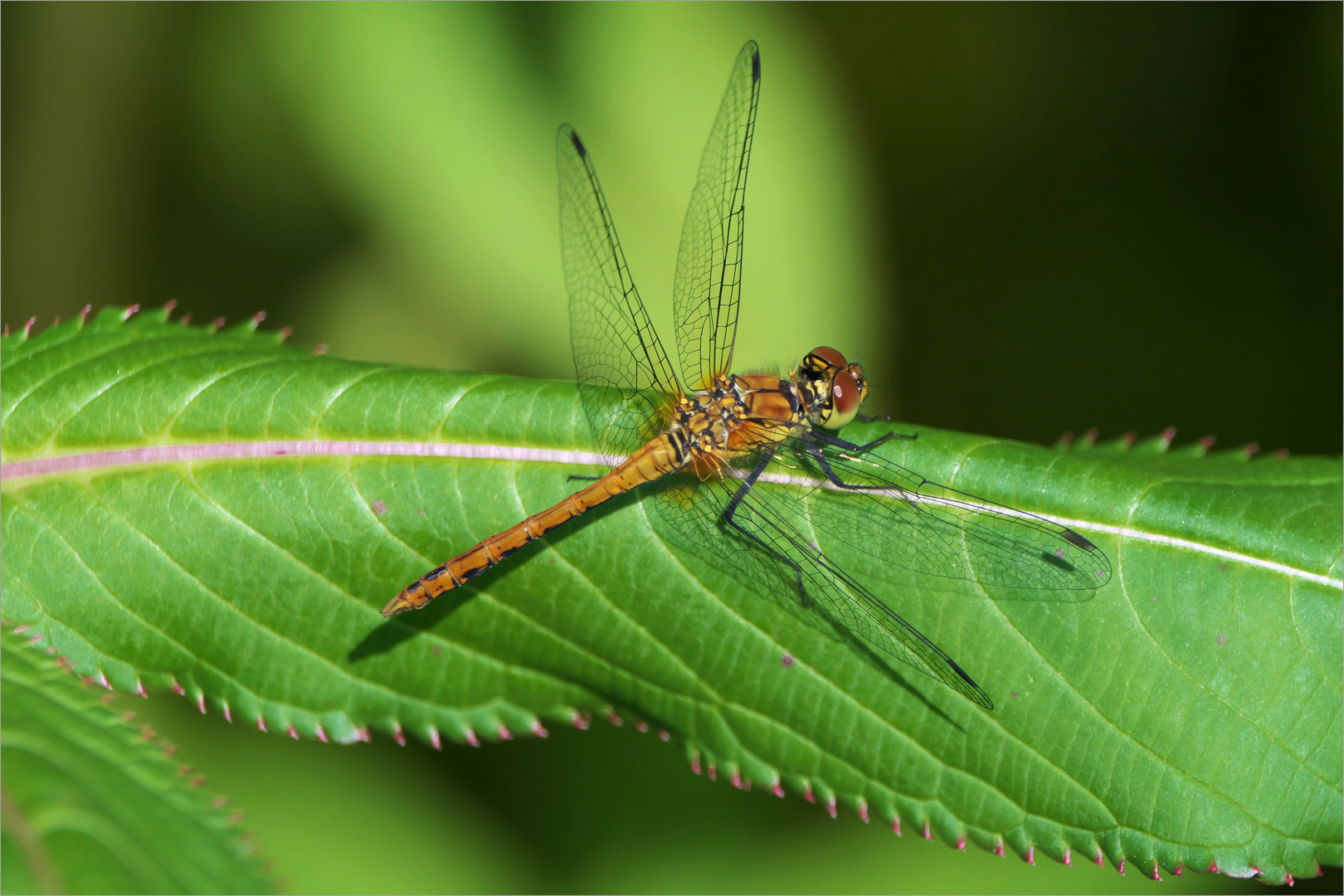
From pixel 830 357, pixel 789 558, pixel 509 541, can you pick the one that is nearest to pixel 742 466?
pixel 789 558

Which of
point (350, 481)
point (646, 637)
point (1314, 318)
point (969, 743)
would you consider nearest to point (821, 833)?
point (969, 743)

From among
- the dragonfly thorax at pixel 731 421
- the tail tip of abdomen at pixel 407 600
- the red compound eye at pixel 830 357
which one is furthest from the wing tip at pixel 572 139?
the tail tip of abdomen at pixel 407 600

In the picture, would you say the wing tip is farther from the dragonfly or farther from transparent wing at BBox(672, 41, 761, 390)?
transparent wing at BBox(672, 41, 761, 390)

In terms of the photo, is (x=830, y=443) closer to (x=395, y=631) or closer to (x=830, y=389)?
(x=830, y=389)

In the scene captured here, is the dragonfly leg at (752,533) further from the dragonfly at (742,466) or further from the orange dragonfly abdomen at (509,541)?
the orange dragonfly abdomen at (509,541)

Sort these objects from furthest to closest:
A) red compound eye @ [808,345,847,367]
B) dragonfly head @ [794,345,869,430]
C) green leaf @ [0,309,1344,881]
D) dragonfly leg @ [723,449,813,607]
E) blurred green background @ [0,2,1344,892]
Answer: blurred green background @ [0,2,1344,892] → red compound eye @ [808,345,847,367] → dragonfly head @ [794,345,869,430] → dragonfly leg @ [723,449,813,607] → green leaf @ [0,309,1344,881]

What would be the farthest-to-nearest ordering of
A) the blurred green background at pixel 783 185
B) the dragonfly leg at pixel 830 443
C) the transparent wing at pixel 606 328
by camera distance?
the blurred green background at pixel 783 185, the transparent wing at pixel 606 328, the dragonfly leg at pixel 830 443

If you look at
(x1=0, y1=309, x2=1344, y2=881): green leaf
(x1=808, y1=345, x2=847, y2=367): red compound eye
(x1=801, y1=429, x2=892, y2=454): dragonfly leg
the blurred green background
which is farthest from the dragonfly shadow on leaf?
the blurred green background

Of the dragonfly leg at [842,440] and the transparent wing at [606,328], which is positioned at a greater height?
the transparent wing at [606,328]

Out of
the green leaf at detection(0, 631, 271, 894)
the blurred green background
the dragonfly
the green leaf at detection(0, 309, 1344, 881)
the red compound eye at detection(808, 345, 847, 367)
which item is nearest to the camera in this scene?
the green leaf at detection(0, 631, 271, 894)
